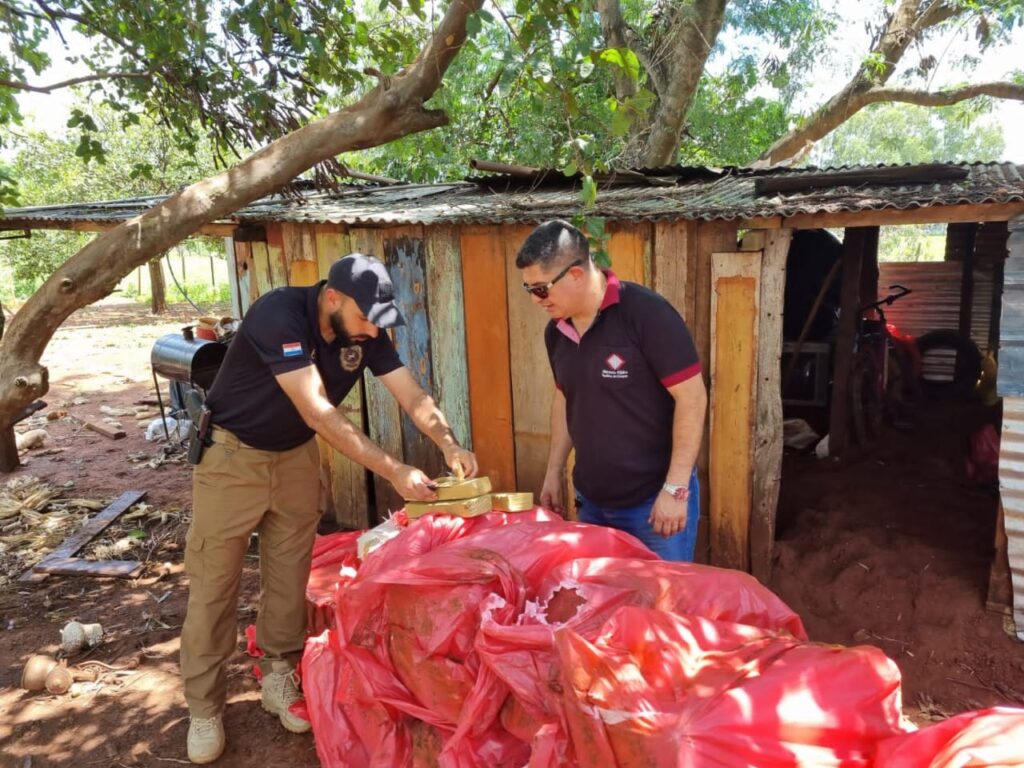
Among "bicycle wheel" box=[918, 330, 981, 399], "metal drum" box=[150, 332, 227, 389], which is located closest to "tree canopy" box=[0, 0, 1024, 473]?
"metal drum" box=[150, 332, 227, 389]

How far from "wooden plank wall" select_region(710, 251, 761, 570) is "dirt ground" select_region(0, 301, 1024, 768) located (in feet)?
1.48

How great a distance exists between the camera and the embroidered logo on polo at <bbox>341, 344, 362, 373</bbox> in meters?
3.11

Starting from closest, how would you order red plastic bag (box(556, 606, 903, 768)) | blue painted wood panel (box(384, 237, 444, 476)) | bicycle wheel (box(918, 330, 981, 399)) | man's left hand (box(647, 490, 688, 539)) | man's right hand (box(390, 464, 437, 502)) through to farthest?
red plastic bag (box(556, 606, 903, 768)), man's left hand (box(647, 490, 688, 539)), man's right hand (box(390, 464, 437, 502)), blue painted wood panel (box(384, 237, 444, 476)), bicycle wheel (box(918, 330, 981, 399))

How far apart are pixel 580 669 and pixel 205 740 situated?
2.22 m

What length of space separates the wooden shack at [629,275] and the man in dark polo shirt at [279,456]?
1.54 metres

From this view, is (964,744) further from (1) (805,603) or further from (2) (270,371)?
(1) (805,603)

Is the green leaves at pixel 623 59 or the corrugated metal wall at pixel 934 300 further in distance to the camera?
the corrugated metal wall at pixel 934 300

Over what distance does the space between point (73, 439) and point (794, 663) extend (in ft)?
29.7

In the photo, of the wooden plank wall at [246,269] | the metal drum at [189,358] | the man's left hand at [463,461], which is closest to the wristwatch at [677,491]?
the man's left hand at [463,461]

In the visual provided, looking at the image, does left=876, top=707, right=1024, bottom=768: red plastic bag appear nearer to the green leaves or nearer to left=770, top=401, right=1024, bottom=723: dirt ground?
left=770, top=401, right=1024, bottom=723: dirt ground

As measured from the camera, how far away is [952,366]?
28.7ft

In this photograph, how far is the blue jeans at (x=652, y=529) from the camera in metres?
2.94

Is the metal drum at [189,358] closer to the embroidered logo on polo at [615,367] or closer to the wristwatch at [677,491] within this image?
the embroidered logo on polo at [615,367]

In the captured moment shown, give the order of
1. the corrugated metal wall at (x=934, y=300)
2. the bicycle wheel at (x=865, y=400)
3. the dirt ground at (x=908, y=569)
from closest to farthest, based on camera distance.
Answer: the dirt ground at (x=908, y=569), the bicycle wheel at (x=865, y=400), the corrugated metal wall at (x=934, y=300)
